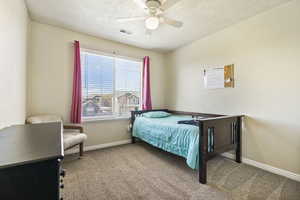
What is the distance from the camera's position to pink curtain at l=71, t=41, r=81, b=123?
112 inches

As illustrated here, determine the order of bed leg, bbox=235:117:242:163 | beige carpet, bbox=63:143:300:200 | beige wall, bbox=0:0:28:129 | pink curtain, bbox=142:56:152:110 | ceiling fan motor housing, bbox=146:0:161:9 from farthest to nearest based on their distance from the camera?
1. pink curtain, bbox=142:56:152:110
2. bed leg, bbox=235:117:242:163
3. ceiling fan motor housing, bbox=146:0:161:9
4. beige carpet, bbox=63:143:300:200
5. beige wall, bbox=0:0:28:129

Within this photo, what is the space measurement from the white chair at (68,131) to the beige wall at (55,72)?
0.85ft

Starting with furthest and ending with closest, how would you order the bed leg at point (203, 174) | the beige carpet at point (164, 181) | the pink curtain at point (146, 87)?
the pink curtain at point (146, 87) → the bed leg at point (203, 174) → the beige carpet at point (164, 181)

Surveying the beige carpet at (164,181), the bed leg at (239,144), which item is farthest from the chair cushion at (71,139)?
the bed leg at (239,144)

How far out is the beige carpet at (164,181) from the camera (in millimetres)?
1652

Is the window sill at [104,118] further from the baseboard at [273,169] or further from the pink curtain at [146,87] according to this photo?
the baseboard at [273,169]

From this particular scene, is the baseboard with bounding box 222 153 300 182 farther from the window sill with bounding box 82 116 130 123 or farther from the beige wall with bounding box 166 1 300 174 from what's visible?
the window sill with bounding box 82 116 130 123

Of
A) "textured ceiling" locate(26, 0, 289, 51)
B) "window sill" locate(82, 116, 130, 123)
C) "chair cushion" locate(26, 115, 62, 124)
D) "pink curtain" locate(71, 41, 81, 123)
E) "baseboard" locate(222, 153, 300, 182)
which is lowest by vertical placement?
"baseboard" locate(222, 153, 300, 182)

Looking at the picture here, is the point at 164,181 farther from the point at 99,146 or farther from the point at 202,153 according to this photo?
the point at 99,146

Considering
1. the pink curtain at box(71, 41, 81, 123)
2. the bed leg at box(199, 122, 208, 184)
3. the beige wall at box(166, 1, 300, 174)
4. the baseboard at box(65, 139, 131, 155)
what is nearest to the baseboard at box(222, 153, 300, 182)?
the beige wall at box(166, 1, 300, 174)

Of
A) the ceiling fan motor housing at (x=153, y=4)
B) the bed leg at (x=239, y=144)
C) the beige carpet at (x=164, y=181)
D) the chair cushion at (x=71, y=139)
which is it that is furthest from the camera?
the bed leg at (x=239, y=144)

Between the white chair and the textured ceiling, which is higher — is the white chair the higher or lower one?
the lower one

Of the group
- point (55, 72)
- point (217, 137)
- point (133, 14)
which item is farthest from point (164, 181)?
point (55, 72)

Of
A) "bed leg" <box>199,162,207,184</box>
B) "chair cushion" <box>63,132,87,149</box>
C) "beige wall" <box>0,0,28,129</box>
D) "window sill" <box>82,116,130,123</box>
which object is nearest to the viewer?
"beige wall" <box>0,0,28,129</box>
